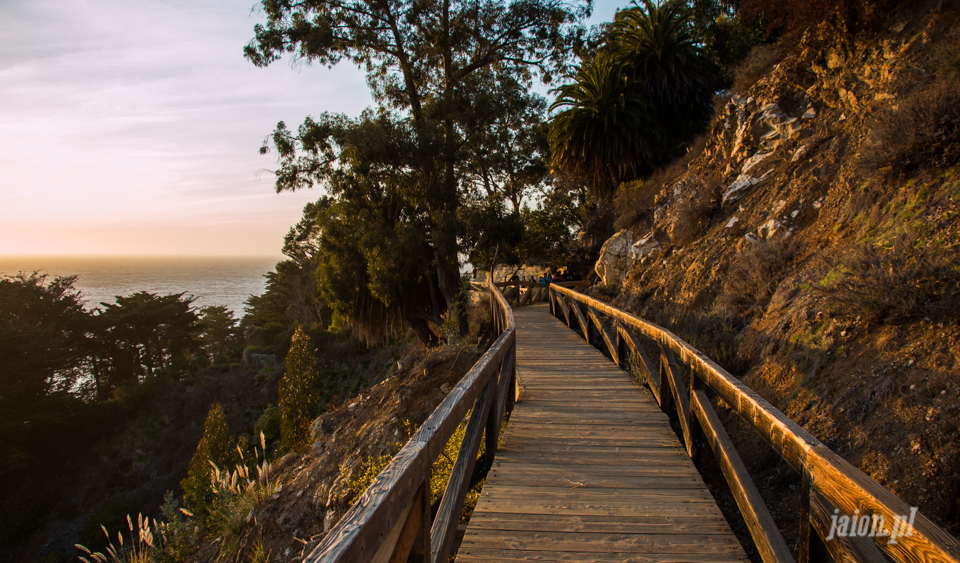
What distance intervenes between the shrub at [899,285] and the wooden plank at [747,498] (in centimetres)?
184

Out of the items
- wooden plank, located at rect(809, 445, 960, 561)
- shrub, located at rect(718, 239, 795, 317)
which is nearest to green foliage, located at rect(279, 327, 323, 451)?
shrub, located at rect(718, 239, 795, 317)

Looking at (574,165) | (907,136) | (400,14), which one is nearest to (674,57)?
(574,165)

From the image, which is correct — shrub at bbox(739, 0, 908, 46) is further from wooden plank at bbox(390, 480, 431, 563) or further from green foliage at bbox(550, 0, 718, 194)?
wooden plank at bbox(390, 480, 431, 563)

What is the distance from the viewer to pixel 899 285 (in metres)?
3.87

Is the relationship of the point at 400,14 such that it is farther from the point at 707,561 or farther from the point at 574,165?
the point at 707,561

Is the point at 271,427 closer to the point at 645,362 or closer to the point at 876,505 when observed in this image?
the point at 645,362

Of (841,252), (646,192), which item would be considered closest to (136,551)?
(841,252)

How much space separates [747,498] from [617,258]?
36.4 feet

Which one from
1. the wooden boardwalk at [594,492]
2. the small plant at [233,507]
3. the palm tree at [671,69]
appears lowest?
the small plant at [233,507]

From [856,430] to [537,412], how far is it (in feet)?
8.56

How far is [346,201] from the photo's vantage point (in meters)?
17.2

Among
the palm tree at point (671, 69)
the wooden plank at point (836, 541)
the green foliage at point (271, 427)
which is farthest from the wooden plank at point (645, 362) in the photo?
the green foliage at point (271, 427)

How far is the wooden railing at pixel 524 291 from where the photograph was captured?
1614cm

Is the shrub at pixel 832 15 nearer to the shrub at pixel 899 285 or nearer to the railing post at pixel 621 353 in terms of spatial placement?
the shrub at pixel 899 285
